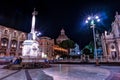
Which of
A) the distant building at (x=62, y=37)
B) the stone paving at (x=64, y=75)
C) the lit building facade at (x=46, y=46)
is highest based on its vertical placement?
the distant building at (x=62, y=37)

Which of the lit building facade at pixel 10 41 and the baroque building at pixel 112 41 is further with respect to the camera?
the baroque building at pixel 112 41

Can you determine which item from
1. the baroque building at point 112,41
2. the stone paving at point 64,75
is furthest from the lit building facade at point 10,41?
the baroque building at point 112,41

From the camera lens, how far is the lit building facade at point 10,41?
50278 mm

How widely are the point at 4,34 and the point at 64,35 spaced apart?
79.3m

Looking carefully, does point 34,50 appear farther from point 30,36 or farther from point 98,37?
point 98,37

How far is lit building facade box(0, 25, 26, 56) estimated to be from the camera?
50278 mm

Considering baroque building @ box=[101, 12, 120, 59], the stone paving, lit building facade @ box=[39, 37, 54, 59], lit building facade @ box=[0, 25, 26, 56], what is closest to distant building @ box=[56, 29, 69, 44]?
lit building facade @ box=[39, 37, 54, 59]

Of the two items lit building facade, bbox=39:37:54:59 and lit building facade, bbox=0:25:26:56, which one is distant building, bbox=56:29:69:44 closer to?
lit building facade, bbox=39:37:54:59

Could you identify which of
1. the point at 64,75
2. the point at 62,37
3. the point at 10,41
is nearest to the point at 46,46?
the point at 10,41

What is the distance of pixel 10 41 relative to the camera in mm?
53594

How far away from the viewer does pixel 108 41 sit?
54000mm

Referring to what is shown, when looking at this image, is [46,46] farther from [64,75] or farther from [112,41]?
[64,75]

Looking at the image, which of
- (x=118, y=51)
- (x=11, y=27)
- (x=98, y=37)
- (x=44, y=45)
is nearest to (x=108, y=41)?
(x=118, y=51)

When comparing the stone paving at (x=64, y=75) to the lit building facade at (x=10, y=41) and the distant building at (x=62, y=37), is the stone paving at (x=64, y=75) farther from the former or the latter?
the distant building at (x=62, y=37)
